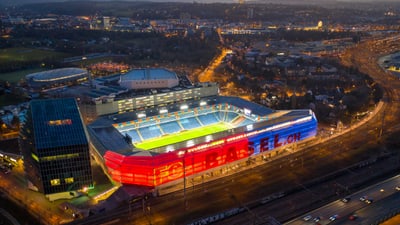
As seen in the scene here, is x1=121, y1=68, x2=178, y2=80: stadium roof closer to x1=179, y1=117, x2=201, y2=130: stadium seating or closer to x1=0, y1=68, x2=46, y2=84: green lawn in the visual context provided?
x1=179, y1=117, x2=201, y2=130: stadium seating

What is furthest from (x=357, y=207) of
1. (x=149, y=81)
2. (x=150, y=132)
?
(x=149, y=81)

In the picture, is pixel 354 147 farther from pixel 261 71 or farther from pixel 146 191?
pixel 261 71

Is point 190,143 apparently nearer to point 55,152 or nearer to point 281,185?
point 281,185

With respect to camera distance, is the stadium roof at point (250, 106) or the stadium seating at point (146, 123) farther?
the stadium roof at point (250, 106)

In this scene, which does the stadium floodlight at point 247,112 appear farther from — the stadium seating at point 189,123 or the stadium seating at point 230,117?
the stadium seating at point 189,123

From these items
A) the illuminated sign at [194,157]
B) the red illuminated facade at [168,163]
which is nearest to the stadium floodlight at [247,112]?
the illuminated sign at [194,157]

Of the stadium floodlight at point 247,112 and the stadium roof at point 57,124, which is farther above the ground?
the stadium roof at point 57,124
